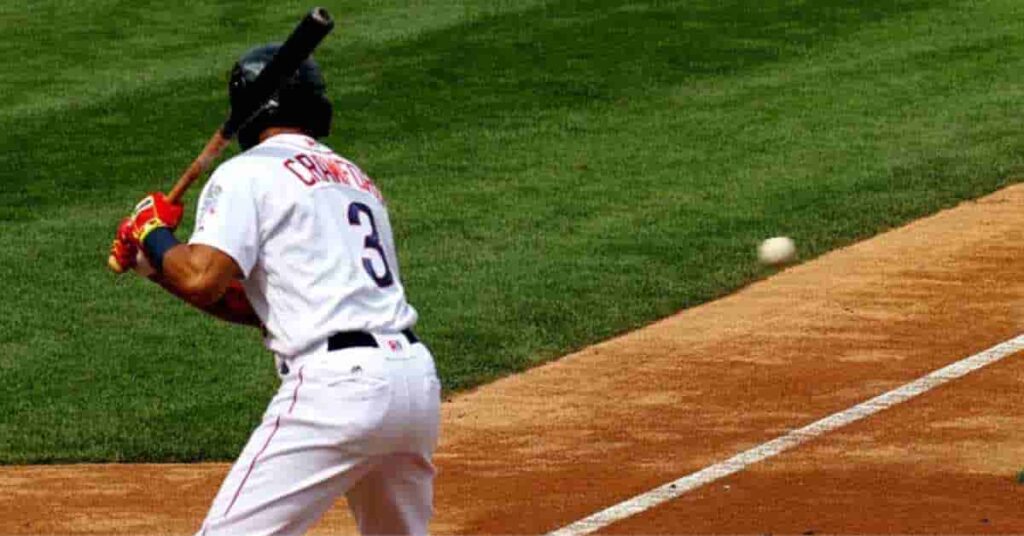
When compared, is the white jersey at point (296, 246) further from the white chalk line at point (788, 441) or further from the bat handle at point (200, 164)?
the white chalk line at point (788, 441)

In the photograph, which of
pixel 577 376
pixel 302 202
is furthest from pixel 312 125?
pixel 577 376

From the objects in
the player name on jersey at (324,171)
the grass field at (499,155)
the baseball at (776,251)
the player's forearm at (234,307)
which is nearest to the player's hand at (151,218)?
the player's forearm at (234,307)

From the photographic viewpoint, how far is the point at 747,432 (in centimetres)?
924

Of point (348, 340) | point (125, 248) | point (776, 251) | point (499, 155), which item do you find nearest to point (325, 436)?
point (348, 340)

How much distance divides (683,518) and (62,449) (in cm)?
301

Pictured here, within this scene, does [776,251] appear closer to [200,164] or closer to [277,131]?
[200,164]

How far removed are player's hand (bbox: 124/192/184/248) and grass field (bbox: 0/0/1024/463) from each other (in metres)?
3.57

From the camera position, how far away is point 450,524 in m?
7.98

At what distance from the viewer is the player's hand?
5.76 metres

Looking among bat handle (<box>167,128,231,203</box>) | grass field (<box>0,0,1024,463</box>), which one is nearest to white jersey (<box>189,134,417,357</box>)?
bat handle (<box>167,128,231,203</box>)

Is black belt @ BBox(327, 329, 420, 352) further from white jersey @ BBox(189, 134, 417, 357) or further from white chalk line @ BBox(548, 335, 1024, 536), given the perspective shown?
white chalk line @ BBox(548, 335, 1024, 536)

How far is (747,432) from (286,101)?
3.90m

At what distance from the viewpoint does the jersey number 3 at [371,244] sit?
5672 millimetres

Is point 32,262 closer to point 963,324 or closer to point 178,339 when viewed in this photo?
point 178,339
